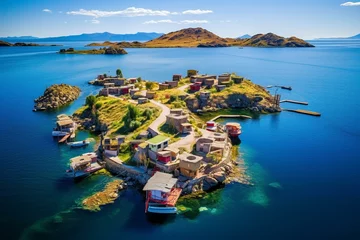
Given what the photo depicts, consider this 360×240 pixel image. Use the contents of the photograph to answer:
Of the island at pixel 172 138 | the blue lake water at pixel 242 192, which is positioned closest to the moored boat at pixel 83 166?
the island at pixel 172 138

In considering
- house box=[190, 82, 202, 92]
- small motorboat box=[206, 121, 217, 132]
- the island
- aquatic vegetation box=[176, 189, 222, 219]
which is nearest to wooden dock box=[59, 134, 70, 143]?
the island

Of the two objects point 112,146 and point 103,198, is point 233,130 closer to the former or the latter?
point 112,146

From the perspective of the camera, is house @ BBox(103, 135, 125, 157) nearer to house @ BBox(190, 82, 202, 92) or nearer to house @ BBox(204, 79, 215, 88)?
house @ BBox(190, 82, 202, 92)

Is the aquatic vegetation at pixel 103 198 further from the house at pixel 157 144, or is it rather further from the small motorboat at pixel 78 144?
the small motorboat at pixel 78 144

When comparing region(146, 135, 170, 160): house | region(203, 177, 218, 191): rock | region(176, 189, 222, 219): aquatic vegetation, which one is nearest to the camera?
region(176, 189, 222, 219): aquatic vegetation

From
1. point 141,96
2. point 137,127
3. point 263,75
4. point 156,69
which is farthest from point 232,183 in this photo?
point 156,69

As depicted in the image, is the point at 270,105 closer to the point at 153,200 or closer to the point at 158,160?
the point at 158,160
